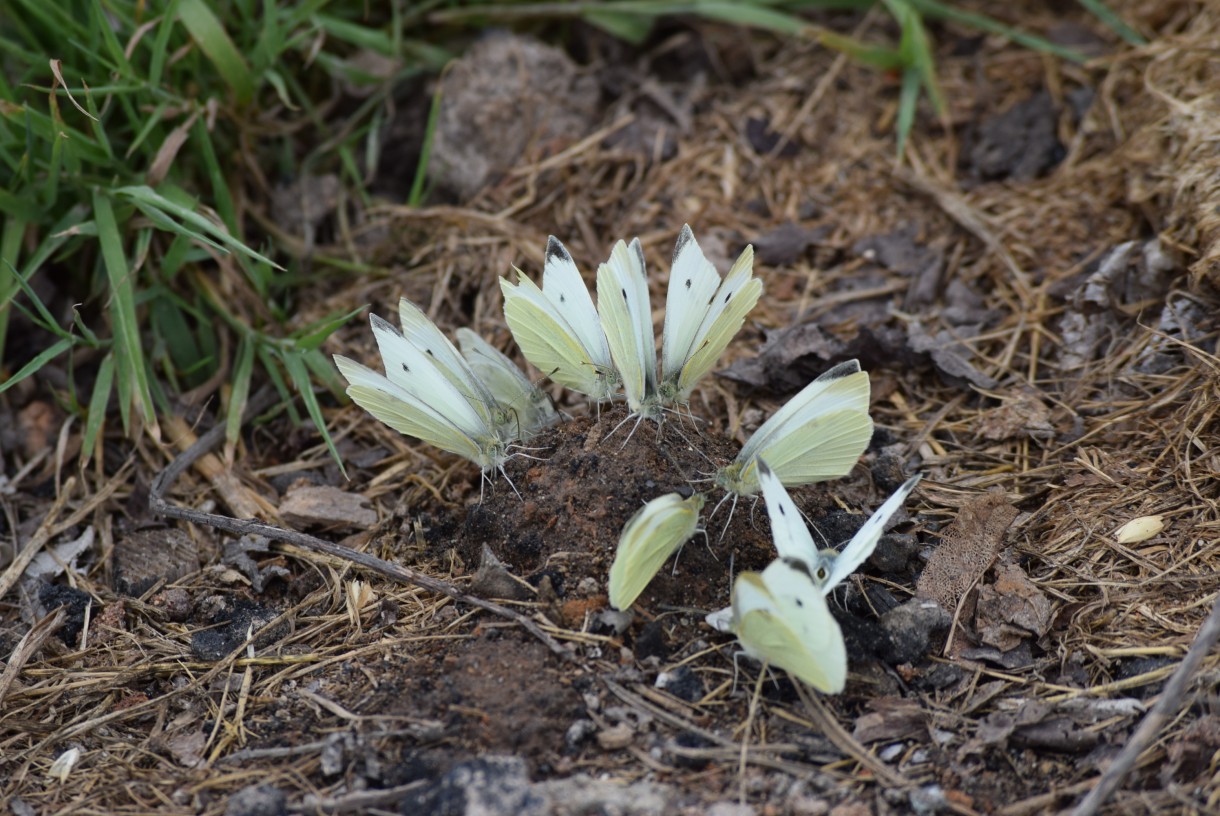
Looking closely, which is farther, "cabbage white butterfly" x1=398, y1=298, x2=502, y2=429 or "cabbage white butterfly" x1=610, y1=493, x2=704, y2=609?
"cabbage white butterfly" x1=398, y1=298, x2=502, y2=429

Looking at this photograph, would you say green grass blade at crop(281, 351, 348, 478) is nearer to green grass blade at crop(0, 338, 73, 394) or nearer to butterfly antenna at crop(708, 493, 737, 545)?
green grass blade at crop(0, 338, 73, 394)

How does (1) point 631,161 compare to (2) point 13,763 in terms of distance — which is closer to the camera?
(2) point 13,763

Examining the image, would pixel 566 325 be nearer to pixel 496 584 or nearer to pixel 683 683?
pixel 496 584

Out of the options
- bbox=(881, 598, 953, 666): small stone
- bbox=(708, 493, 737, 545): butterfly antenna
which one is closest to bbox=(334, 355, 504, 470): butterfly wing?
bbox=(708, 493, 737, 545): butterfly antenna

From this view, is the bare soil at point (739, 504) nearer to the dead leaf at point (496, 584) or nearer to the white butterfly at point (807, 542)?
the dead leaf at point (496, 584)

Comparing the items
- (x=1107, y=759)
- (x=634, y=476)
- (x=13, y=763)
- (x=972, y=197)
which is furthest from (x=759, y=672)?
(x=972, y=197)

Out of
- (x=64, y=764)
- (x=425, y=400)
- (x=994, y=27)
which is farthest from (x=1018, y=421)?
(x=64, y=764)

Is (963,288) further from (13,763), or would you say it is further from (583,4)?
(13,763)
